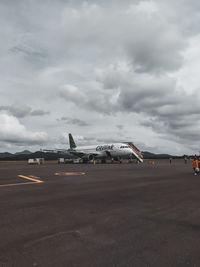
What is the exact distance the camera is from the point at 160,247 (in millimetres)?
3887

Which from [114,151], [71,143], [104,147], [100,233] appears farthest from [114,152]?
[100,233]

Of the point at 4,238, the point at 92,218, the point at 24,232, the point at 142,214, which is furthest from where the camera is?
the point at 142,214

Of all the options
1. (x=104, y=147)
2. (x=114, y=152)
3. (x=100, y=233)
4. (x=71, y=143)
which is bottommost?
(x=100, y=233)

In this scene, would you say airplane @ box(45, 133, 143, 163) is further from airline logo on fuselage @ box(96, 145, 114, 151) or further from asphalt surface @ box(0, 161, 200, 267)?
asphalt surface @ box(0, 161, 200, 267)

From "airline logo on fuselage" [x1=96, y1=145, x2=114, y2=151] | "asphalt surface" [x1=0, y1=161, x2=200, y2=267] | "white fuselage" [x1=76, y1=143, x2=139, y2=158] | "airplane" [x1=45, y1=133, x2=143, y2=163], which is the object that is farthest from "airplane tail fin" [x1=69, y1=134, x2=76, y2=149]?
"asphalt surface" [x1=0, y1=161, x2=200, y2=267]

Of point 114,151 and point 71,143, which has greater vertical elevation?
point 71,143

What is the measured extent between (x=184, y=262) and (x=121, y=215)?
281 cm

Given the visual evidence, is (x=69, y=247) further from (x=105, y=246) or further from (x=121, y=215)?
(x=121, y=215)

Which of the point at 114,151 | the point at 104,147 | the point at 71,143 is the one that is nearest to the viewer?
the point at 114,151

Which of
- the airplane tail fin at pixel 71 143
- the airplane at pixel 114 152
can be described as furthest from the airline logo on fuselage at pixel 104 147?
the airplane tail fin at pixel 71 143

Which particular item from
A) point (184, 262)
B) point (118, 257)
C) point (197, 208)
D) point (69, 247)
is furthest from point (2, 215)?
point (197, 208)

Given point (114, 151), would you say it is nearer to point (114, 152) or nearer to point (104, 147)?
point (114, 152)

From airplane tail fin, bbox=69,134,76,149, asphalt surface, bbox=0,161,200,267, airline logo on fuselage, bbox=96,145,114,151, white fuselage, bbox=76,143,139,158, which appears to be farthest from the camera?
airplane tail fin, bbox=69,134,76,149

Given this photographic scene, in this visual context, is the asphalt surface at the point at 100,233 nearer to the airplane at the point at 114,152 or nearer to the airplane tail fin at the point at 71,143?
the airplane at the point at 114,152
